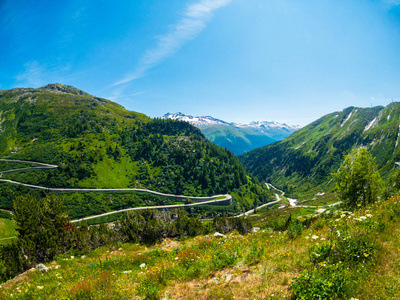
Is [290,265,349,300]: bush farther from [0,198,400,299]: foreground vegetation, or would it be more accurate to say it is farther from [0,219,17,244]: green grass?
[0,219,17,244]: green grass

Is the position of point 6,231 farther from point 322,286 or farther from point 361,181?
point 361,181

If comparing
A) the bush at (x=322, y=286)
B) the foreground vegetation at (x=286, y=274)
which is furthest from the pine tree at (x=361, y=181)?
the bush at (x=322, y=286)

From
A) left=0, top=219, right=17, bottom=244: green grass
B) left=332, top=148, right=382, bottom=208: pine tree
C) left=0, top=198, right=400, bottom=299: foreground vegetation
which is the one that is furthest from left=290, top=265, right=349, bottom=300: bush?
left=0, top=219, right=17, bottom=244: green grass

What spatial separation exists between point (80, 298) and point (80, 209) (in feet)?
525

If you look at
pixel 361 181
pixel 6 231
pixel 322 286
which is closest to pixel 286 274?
pixel 322 286

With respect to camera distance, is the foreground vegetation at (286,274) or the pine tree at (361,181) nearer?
the foreground vegetation at (286,274)

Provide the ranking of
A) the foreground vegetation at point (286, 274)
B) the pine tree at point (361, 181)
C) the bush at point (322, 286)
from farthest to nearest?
the pine tree at point (361, 181) < the foreground vegetation at point (286, 274) < the bush at point (322, 286)

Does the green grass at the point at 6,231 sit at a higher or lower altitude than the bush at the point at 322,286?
lower

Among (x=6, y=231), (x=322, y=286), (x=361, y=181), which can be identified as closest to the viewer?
(x=322, y=286)

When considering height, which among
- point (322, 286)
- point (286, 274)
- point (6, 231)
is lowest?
point (6, 231)

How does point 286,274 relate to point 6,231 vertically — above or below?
above

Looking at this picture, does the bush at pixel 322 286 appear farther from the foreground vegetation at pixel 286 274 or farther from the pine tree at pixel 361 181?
the pine tree at pixel 361 181

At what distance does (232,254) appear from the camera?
9570 millimetres

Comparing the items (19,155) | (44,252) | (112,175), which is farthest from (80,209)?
(44,252)
